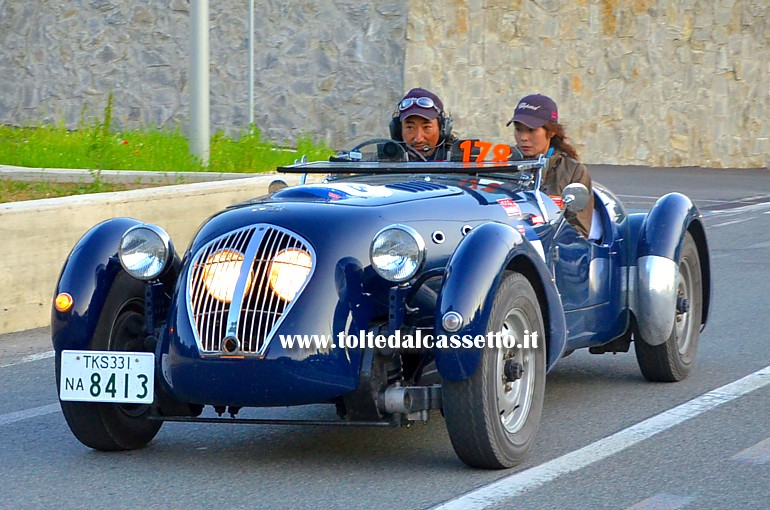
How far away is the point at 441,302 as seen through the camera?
199 inches

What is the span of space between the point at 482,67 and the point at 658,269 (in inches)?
752

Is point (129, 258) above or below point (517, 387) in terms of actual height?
above

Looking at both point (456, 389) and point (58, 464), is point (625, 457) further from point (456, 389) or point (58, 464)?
point (58, 464)

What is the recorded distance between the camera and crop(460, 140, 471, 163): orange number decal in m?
6.57

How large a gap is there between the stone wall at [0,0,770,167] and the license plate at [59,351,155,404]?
1974cm

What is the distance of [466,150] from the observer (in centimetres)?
661

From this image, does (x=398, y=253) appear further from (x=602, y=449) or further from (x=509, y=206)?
(x=602, y=449)

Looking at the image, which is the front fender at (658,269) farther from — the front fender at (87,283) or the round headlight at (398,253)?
the front fender at (87,283)

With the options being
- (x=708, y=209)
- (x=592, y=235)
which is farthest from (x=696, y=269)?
(x=708, y=209)

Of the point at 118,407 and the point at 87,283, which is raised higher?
the point at 87,283

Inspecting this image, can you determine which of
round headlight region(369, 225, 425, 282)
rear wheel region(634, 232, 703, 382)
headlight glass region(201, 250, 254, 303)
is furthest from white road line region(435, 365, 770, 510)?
headlight glass region(201, 250, 254, 303)

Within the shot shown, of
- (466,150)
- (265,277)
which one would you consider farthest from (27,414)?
(466,150)

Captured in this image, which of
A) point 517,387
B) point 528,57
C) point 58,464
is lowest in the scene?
point 58,464

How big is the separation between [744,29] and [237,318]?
23540mm
